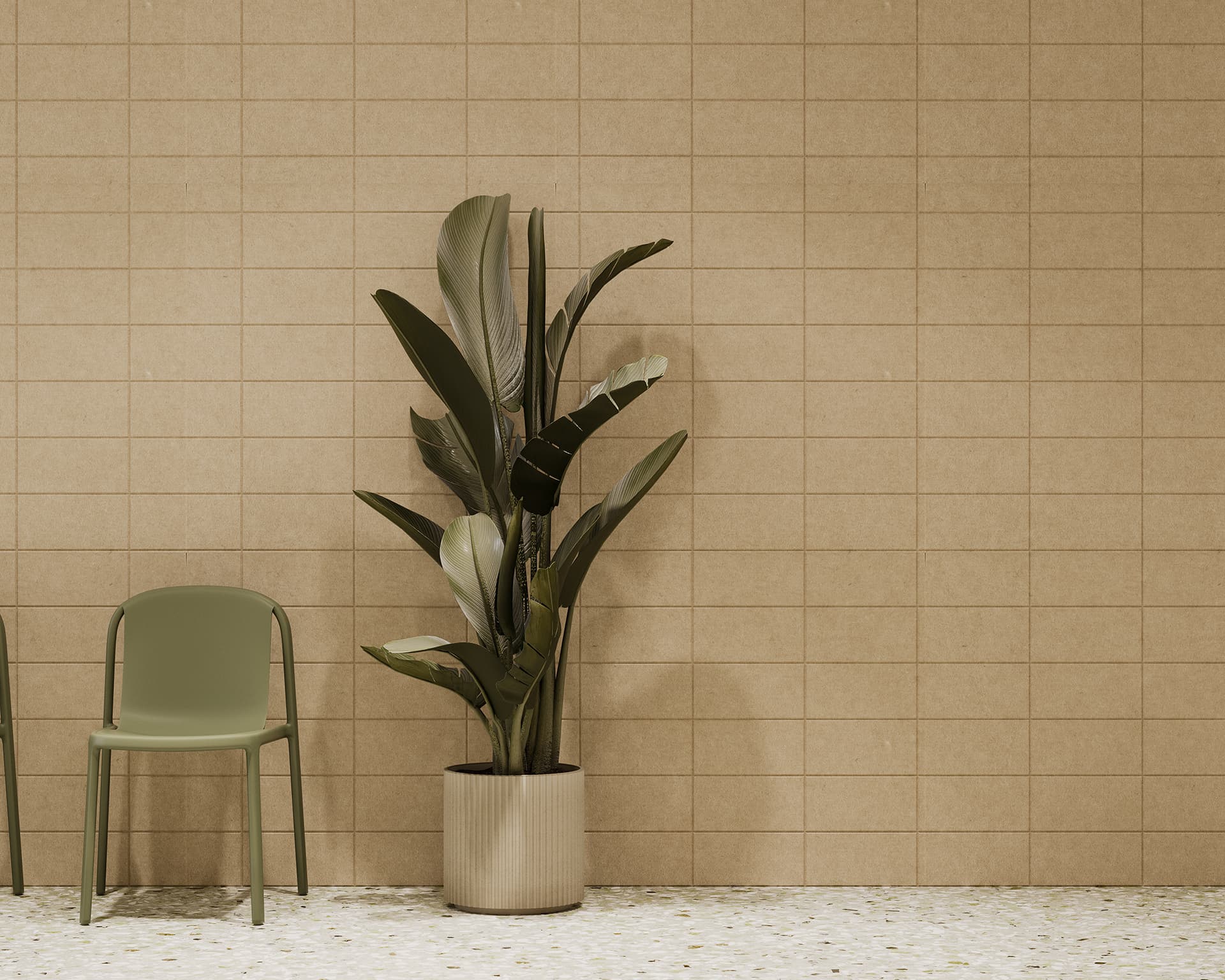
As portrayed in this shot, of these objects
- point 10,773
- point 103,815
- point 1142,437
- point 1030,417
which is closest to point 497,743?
point 103,815

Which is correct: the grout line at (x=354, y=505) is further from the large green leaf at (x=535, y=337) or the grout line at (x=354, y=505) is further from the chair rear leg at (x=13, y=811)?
the chair rear leg at (x=13, y=811)

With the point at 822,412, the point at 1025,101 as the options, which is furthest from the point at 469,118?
the point at 1025,101

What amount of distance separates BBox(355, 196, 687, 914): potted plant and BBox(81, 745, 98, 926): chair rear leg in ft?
2.62

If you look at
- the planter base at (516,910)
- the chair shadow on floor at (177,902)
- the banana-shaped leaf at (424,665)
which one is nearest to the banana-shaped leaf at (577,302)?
the banana-shaped leaf at (424,665)

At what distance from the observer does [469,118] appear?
11.0 ft

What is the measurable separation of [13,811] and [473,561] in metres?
1.47

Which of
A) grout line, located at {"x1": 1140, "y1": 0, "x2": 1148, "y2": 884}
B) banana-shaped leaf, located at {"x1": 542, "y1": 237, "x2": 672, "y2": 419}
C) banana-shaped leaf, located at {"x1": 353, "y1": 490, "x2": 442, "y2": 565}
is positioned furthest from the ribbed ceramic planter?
grout line, located at {"x1": 1140, "y1": 0, "x2": 1148, "y2": 884}

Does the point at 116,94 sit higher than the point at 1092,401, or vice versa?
the point at 116,94

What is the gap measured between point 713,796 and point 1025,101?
215 centimetres

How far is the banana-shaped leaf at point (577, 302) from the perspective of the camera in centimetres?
A: 298

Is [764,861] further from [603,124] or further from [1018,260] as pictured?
[603,124]

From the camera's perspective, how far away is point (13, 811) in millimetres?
3172

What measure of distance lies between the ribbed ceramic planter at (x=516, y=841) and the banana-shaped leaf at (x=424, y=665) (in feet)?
0.76

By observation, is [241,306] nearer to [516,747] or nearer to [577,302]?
[577,302]
